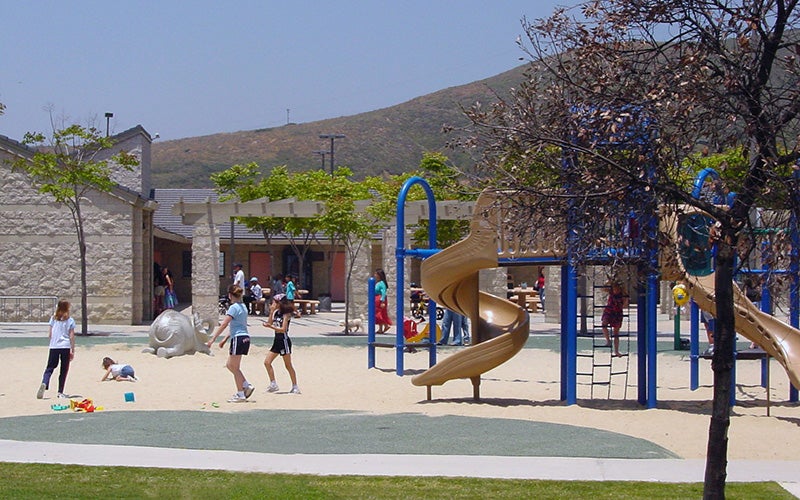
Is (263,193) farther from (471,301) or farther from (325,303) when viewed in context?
(471,301)

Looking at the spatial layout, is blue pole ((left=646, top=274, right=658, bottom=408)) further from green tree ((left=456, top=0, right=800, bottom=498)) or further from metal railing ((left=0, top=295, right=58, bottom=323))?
metal railing ((left=0, top=295, right=58, bottom=323))

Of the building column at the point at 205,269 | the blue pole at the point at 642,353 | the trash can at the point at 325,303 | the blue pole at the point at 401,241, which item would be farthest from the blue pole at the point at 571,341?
the trash can at the point at 325,303

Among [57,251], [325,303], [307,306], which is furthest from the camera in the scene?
[325,303]

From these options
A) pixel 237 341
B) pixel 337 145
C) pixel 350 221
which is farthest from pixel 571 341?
pixel 337 145

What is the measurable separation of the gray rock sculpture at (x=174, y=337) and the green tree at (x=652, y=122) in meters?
15.0

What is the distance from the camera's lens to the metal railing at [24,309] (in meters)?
30.1

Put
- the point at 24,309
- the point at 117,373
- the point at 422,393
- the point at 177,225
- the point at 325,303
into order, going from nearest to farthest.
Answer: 1. the point at 422,393
2. the point at 117,373
3. the point at 24,309
4. the point at 325,303
5. the point at 177,225

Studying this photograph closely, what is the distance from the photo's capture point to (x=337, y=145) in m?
120

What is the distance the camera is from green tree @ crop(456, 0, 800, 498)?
6.88 metres

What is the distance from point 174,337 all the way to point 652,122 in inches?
628

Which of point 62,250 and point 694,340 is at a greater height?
point 62,250

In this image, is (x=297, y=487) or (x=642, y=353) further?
(x=642, y=353)

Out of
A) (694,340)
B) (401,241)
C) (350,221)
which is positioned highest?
(350,221)

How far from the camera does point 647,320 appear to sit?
14156 millimetres
